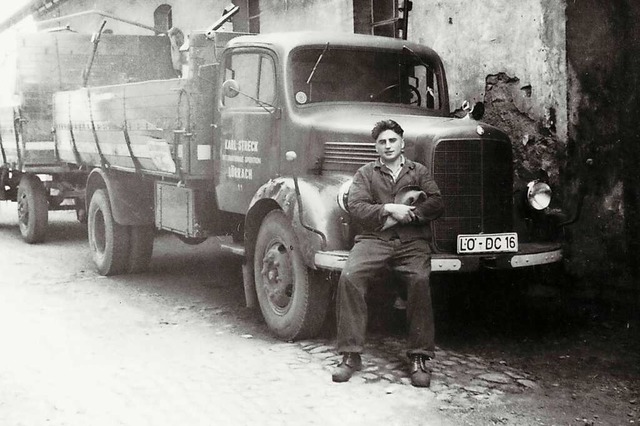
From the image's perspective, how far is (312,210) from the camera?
5.64 meters

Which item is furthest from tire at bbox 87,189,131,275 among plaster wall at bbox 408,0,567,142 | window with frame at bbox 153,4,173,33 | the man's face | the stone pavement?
window with frame at bbox 153,4,173,33

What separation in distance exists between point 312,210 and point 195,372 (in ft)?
4.34

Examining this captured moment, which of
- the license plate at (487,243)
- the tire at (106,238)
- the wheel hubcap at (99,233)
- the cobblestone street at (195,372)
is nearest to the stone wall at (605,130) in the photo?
the license plate at (487,243)

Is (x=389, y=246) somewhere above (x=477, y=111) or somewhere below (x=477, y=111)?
below

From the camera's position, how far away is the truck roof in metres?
6.65

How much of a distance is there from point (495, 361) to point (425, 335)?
0.71 metres

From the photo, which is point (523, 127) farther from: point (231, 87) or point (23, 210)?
point (23, 210)

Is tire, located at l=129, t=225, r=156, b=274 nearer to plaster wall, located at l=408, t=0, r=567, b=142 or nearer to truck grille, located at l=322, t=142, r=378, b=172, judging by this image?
truck grille, located at l=322, t=142, r=378, b=172

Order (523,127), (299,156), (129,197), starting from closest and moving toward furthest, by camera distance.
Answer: (299,156) → (523,127) → (129,197)

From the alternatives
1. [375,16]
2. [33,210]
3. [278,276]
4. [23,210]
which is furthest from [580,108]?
[23,210]

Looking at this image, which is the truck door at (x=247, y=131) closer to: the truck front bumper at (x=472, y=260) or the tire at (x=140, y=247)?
the truck front bumper at (x=472, y=260)

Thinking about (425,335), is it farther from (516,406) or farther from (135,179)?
(135,179)

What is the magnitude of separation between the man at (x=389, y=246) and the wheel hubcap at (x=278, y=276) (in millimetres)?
867

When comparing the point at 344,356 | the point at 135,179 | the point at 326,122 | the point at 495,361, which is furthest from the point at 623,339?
the point at 135,179
